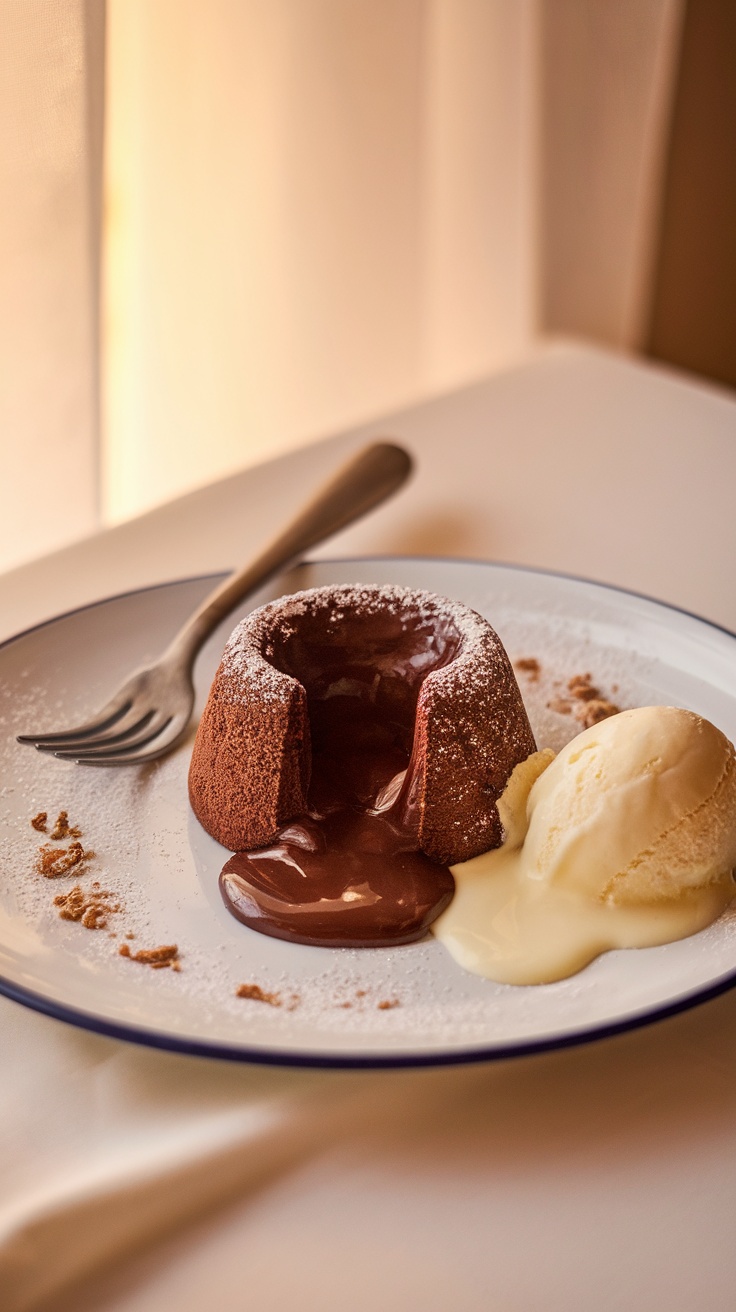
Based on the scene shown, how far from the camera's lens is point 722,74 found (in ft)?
8.84

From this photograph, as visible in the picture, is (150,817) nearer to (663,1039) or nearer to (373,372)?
(663,1039)

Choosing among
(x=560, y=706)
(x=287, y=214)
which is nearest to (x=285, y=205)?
(x=287, y=214)

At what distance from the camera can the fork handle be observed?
1.21m

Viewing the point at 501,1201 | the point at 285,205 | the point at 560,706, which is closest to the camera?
the point at 501,1201

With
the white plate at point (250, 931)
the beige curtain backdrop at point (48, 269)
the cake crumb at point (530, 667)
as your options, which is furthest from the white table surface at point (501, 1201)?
the beige curtain backdrop at point (48, 269)

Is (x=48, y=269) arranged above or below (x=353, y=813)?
above

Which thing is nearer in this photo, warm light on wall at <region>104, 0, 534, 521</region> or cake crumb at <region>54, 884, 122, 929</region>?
cake crumb at <region>54, 884, 122, 929</region>

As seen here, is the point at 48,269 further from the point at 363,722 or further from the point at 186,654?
the point at 363,722

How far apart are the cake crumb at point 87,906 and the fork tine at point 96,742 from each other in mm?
178

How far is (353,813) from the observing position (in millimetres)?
972

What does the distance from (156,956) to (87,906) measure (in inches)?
3.3

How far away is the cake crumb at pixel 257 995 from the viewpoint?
76 centimetres

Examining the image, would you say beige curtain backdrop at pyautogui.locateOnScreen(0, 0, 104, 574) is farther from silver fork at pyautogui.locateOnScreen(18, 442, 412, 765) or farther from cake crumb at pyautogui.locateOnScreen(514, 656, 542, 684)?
cake crumb at pyautogui.locateOnScreen(514, 656, 542, 684)

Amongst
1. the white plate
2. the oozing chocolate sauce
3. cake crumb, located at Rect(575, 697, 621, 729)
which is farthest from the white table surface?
cake crumb, located at Rect(575, 697, 621, 729)
